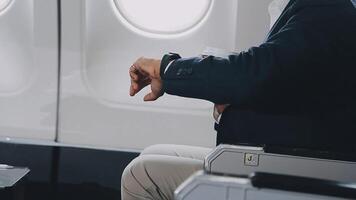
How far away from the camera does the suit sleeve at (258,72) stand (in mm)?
1241

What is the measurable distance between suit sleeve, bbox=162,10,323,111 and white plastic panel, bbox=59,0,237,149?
171cm

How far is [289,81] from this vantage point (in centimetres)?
129

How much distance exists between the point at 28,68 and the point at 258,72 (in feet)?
7.46

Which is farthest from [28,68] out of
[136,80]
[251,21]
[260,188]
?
[260,188]

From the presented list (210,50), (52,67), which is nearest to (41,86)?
(52,67)

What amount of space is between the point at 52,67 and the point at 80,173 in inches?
26.1

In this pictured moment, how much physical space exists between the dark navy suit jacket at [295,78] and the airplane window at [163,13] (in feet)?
5.43

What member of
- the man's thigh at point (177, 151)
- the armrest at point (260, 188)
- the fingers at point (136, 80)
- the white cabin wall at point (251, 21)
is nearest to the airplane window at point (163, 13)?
the white cabin wall at point (251, 21)

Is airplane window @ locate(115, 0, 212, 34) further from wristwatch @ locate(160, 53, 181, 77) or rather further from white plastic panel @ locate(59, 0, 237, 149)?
wristwatch @ locate(160, 53, 181, 77)

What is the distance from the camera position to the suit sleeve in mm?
1241

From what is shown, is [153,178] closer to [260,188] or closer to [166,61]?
[166,61]

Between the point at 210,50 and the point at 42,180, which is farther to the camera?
the point at 42,180

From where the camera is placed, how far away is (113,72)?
125 inches

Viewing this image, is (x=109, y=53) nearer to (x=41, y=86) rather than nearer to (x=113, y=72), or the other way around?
(x=113, y=72)
